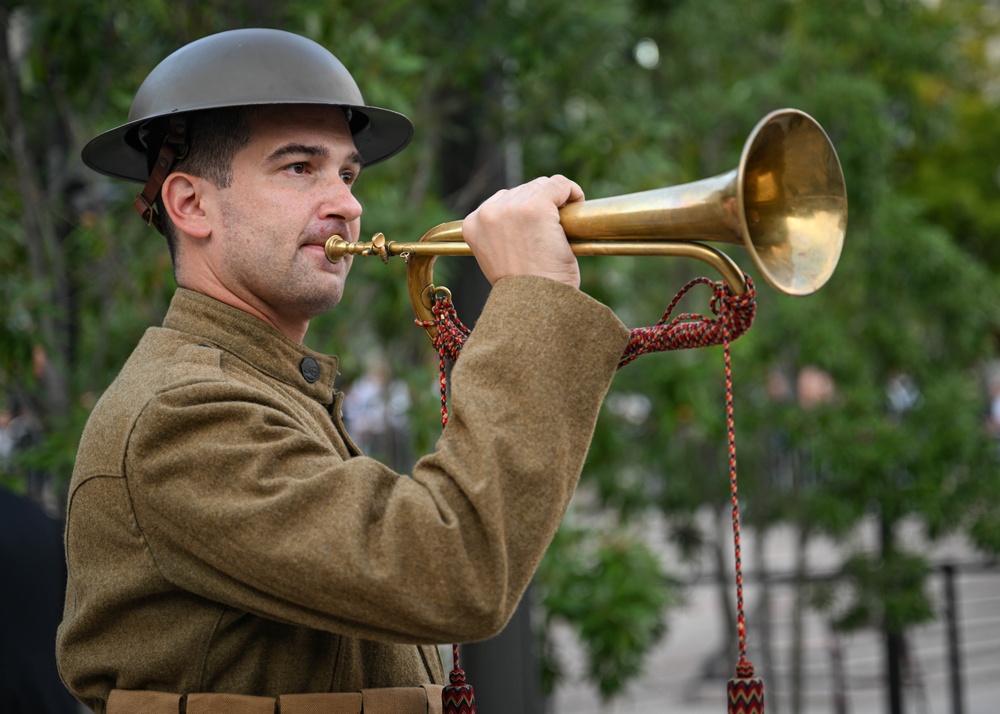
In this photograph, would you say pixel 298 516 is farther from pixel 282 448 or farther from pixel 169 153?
pixel 169 153

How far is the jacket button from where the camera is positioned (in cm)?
218

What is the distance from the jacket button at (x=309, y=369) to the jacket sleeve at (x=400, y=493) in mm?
346

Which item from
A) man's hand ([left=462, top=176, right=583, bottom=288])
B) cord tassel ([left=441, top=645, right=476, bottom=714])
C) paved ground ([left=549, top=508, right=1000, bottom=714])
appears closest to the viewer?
man's hand ([left=462, top=176, right=583, bottom=288])

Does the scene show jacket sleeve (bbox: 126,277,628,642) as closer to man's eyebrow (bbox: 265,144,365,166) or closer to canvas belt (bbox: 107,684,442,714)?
canvas belt (bbox: 107,684,442,714)

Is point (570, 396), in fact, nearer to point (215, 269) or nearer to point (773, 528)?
point (215, 269)

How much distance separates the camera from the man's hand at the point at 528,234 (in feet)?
5.98

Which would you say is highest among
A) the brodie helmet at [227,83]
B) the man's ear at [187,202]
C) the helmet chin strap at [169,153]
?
the brodie helmet at [227,83]

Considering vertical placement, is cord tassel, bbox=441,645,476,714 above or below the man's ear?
below

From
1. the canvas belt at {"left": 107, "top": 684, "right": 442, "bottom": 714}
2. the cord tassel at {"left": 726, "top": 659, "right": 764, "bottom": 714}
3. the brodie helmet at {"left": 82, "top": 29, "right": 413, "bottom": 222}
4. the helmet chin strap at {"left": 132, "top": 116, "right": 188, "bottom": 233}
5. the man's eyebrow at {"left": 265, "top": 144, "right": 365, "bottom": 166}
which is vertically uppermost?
the brodie helmet at {"left": 82, "top": 29, "right": 413, "bottom": 222}

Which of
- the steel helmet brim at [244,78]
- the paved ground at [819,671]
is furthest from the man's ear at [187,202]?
the paved ground at [819,671]

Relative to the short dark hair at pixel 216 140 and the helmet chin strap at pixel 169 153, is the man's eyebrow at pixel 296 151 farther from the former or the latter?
the helmet chin strap at pixel 169 153

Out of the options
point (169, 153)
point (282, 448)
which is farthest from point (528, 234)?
point (169, 153)

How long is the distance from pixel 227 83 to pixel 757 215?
0.84 metres

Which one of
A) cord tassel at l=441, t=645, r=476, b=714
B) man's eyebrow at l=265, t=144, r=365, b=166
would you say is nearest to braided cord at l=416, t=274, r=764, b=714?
cord tassel at l=441, t=645, r=476, b=714
